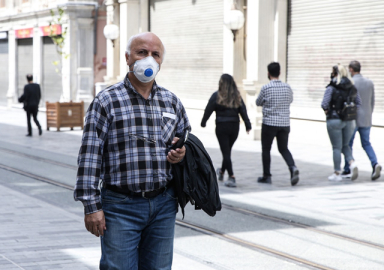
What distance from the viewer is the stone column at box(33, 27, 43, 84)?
31.5m

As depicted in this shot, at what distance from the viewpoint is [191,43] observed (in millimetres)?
22109

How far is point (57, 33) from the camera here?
29516 mm

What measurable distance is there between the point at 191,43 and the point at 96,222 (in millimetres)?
18995

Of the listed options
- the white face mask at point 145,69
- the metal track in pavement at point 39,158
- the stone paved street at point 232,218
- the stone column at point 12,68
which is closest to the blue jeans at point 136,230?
the white face mask at point 145,69

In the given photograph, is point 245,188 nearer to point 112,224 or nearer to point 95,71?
point 112,224

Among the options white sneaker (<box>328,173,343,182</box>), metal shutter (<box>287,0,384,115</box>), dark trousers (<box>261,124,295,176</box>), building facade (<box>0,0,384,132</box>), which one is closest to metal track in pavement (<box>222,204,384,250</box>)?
dark trousers (<box>261,124,295,176</box>)

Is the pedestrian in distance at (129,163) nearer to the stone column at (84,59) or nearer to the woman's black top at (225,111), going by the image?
the woman's black top at (225,111)

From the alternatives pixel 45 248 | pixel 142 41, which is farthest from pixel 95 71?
pixel 142 41

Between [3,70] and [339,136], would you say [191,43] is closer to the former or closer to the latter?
[339,136]

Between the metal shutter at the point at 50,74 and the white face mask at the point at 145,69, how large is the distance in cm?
2731

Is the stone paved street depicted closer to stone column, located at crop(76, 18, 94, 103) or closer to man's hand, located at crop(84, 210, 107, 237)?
man's hand, located at crop(84, 210, 107, 237)

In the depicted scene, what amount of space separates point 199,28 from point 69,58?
29.0ft

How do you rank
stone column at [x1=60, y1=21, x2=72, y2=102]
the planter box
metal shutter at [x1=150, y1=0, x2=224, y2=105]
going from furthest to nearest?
stone column at [x1=60, y1=21, x2=72, y2=102], the planter box, metal shutter at [x1=150, y1=0, x2=224, y2=105]

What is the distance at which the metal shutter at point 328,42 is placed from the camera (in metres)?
15.5
